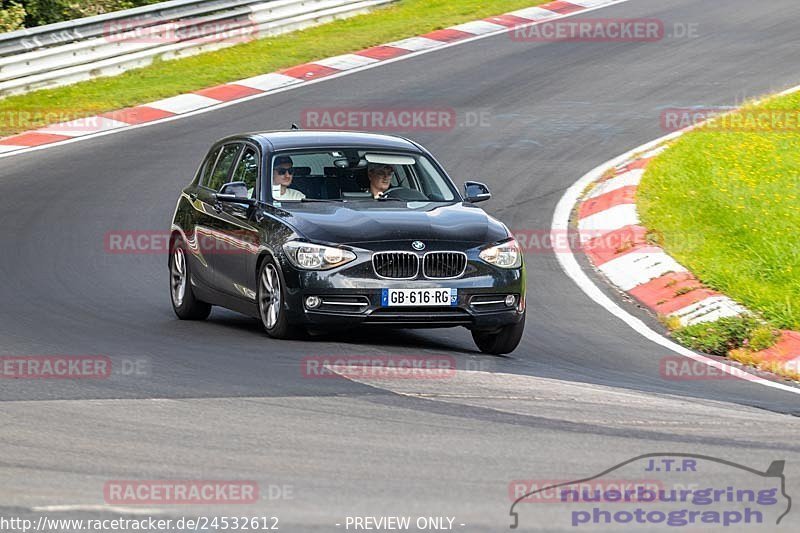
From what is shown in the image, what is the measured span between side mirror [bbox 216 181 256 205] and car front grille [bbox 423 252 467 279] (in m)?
1.65

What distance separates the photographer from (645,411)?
8.00 meters

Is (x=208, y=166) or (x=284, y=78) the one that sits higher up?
(x=208, y=166)

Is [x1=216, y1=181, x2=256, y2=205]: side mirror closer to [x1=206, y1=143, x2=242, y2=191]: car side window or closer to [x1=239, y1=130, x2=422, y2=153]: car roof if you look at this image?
[x1=239, y1=130, x2=422, y2=153]: car roof

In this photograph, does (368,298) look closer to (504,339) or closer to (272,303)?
(272,303)

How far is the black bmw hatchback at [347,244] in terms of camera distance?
10094mm

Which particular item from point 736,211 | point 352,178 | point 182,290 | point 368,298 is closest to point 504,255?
point 368,298

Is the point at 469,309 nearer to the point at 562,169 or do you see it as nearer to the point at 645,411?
the point at 645,411

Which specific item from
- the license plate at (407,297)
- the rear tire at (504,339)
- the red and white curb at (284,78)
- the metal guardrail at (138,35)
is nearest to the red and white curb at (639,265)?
the rear tire at (504,339)

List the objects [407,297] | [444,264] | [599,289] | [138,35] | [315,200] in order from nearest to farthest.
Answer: [407,297], [444,264], [315,200], [599,289], [138,35]

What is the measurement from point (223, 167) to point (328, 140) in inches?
45.8

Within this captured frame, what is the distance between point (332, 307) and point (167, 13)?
49.5 ft

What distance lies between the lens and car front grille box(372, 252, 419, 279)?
10.1 meters

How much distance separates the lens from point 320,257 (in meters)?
10.1

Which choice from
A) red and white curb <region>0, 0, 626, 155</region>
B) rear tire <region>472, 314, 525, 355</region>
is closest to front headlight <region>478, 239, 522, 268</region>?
rear tire <region>472, 314, 525, 355</region>
